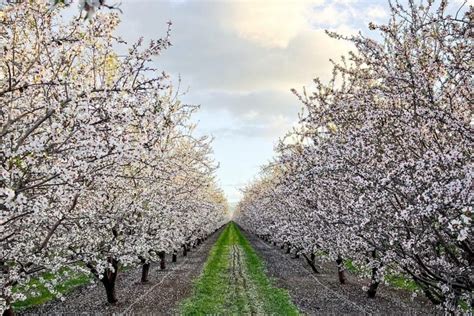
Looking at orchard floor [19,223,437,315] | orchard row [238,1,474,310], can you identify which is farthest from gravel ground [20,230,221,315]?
orchard row [238,1,474,310]

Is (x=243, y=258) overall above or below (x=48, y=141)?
below

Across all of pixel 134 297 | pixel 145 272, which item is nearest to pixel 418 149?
pixel 134 297

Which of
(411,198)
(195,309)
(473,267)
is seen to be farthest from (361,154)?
(195,309)

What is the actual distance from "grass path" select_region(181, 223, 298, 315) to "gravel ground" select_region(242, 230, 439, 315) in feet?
2.92

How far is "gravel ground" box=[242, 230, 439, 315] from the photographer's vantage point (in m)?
20.4

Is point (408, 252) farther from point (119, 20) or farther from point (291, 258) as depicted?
point (291, 258)

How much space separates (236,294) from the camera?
80.6 feet

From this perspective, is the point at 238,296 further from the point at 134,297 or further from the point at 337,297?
the point at 134,297

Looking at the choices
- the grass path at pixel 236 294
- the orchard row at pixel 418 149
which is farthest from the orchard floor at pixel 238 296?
the orchard row at pixel 418 149

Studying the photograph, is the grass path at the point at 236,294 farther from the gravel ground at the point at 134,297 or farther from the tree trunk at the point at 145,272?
the tree trunk at the point at 145,272

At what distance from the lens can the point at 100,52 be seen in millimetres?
12180

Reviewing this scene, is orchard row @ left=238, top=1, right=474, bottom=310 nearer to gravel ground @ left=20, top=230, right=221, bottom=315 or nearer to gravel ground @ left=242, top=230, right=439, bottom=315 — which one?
gravel ground @ left=242, top=230, right=439, bottom=315

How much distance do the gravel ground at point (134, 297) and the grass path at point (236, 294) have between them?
86cm

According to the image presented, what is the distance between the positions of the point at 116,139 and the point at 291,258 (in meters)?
39.4
